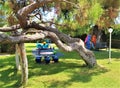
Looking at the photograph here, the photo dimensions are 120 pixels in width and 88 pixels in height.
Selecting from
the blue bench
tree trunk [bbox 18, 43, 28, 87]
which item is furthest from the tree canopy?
the blue bench

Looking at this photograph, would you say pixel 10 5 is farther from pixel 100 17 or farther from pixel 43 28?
pixel 100 17

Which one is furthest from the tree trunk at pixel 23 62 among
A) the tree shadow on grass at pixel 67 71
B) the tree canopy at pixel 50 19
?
the tree shadow on grass at pixel 67 71

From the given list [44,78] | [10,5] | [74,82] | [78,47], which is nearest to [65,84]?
[74,82]

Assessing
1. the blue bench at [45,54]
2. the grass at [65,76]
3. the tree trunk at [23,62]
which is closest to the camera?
the tree trunk at [23,62]

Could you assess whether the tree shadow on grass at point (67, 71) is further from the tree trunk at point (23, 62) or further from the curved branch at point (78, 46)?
the tree trunk at point (23, 62)

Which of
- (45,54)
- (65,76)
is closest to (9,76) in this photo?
(45,54)

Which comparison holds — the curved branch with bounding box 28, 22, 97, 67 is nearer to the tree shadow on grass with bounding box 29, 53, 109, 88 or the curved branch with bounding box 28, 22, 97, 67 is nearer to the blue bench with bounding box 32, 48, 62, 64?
the tree shadow on grass with bounding box 29, 53, 109, 88

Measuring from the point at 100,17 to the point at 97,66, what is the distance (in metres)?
2.40

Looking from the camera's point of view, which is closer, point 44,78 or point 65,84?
point 65,84

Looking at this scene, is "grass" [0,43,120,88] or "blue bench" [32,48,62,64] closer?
"grass" [0,43,120,88]

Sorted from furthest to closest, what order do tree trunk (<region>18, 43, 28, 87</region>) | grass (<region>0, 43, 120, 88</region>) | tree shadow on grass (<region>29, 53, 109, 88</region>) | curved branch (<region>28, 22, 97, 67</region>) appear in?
curved branch (<region>28, 22, 97, 67</region>), tree shadow on grass (<region>29, 53, 109, 88</region>), grass (<region>0, 43, 120, 88</region>), tree trunk (<region>18, 43, 28, 87</region>)

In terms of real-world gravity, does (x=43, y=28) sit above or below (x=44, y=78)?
above

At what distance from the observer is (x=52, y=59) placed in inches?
540

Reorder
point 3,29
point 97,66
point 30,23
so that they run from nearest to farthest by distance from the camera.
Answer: point 3,29 < point 30,23 < point 97,66
